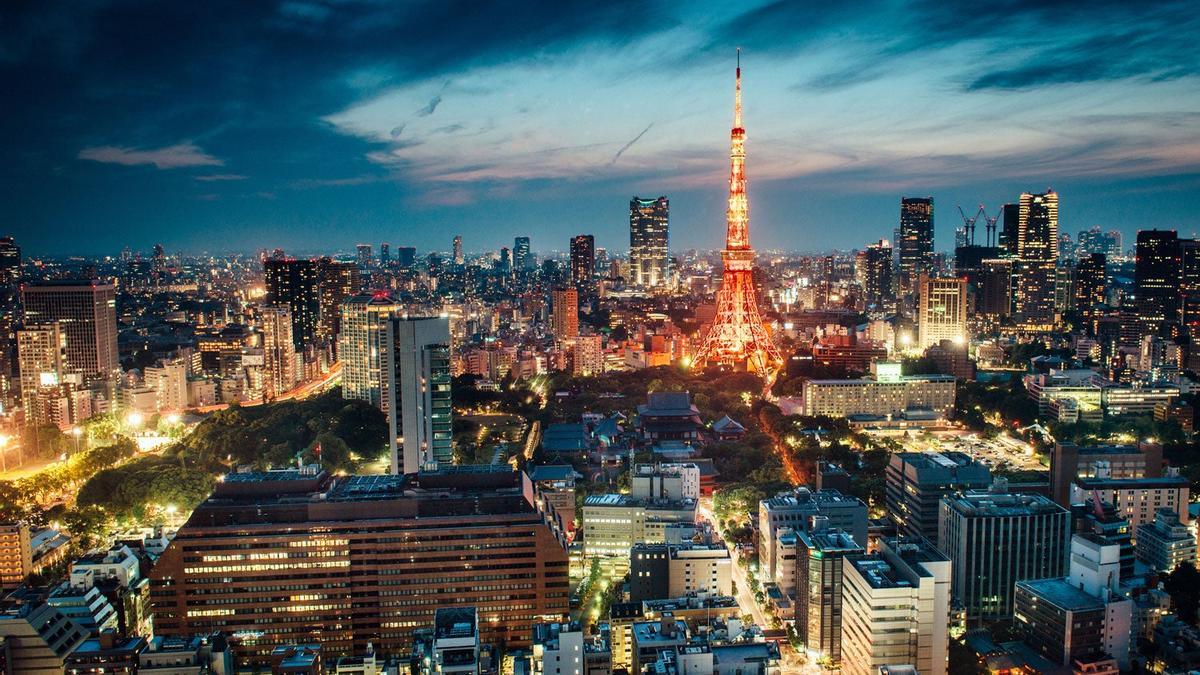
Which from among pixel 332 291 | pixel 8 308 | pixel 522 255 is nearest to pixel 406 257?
pixel 522 255

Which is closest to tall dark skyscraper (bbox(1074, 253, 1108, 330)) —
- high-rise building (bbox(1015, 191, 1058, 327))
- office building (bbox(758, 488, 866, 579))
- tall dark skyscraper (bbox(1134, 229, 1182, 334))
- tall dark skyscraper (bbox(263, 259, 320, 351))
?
high-rise building (bbox(1015, 191, 1058, 327))

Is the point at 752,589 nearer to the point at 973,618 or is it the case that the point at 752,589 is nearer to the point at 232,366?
the point at 973,618

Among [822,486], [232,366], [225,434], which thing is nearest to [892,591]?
[822,486]

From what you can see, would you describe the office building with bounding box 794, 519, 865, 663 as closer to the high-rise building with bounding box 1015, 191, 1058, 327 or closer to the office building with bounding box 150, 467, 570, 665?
the office building with bounding box 150, 467, 570, 665

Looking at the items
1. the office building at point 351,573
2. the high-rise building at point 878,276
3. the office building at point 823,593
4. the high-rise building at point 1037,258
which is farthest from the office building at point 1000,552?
the high-rise building at point 878,276

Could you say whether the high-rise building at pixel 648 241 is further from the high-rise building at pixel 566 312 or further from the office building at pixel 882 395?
the office building at pixel 882 395

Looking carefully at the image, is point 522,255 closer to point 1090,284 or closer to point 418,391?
point 1090,284

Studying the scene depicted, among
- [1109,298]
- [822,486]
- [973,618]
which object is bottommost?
[973,618]
